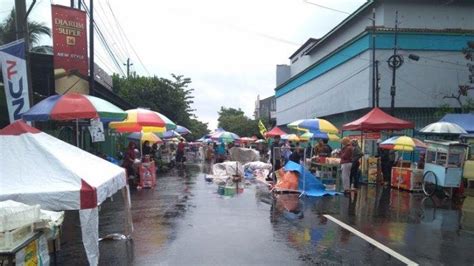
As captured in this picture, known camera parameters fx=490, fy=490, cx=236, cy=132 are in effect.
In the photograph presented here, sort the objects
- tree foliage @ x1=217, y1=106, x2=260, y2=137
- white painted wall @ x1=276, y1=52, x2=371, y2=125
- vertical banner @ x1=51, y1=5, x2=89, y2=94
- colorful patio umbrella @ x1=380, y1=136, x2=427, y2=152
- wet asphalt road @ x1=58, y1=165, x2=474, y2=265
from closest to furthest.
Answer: wet asphalt road @ x1=58, y1=165, x2=474, y2=265, vertical banner @ x1=51, y1=5, x2=89, y2=94, colorful patio umbrella @ x1=380, y1=136, x2=427, y2=152, white painted wall @ x1=276, y1=52, x2=371, y2=125, tree foliage @ x1=217, y1=106, x2=260, y2=137

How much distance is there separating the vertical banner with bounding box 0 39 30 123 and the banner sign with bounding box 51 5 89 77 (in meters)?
3.14

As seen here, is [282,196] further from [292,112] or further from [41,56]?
[292,112]

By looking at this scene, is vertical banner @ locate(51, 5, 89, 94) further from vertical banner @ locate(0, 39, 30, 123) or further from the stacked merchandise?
the stacked merchandise

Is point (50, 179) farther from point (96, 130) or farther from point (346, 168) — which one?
point (346, 168)

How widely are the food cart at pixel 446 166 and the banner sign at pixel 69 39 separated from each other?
1191 centimetres

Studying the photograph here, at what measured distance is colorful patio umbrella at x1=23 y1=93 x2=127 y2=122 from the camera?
1186 centimetres

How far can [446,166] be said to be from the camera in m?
15.7

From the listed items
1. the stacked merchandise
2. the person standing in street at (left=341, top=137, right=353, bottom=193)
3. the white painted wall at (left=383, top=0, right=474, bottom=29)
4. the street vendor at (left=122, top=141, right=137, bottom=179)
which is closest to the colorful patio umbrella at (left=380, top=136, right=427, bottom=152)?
the person standing in street at (left=341, top=137, right=353, bottom=193)

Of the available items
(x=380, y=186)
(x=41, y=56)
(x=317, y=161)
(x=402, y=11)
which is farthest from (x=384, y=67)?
(x=41, y=56)

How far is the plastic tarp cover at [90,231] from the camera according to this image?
20.6ft

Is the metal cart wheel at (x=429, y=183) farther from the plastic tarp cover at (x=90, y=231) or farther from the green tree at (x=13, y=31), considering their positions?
the green tree at (x=13, y=31)

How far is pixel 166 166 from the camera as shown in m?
29.1

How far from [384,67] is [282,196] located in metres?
19.1

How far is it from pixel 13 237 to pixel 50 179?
1419 millimetres
